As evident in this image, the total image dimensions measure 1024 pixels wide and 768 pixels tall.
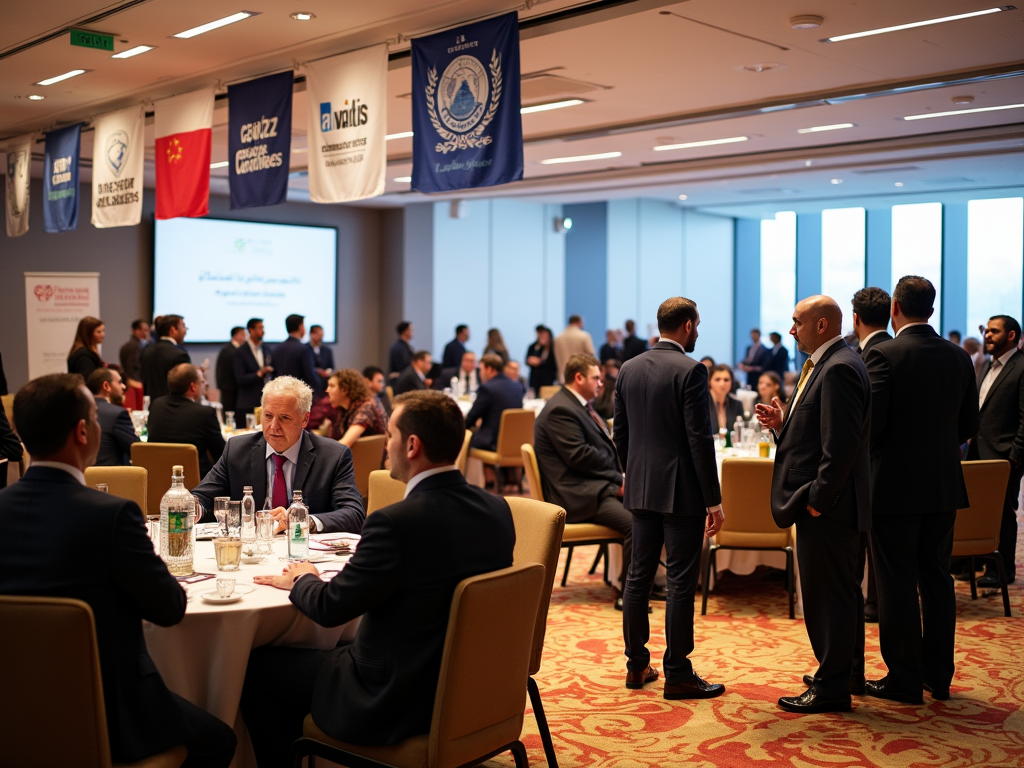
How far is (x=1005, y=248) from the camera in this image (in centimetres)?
1839

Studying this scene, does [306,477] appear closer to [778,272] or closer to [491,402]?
[491,402]

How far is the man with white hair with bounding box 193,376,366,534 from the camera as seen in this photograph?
3863mm

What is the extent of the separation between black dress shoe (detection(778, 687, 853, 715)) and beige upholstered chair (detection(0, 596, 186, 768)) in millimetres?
2735

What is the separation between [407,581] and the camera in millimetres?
2438

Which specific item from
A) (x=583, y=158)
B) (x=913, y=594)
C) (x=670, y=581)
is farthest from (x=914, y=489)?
(x=583, y=158)

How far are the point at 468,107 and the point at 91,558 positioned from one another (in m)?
3.88

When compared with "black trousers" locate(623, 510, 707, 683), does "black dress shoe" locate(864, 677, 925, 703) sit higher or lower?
lower

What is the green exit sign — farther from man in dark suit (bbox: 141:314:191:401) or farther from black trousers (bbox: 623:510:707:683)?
black trousers (bbox: 623:510:707:683)

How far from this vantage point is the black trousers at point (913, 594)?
404 centimetres

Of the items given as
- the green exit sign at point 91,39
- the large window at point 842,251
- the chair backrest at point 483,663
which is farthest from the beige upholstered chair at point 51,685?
the large window at point 842,251

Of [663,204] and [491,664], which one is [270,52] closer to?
[491,664]

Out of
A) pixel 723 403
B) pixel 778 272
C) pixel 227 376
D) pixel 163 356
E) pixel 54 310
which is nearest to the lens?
pixel 723 403

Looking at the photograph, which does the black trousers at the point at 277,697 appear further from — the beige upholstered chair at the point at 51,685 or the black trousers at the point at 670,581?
the black trousers at the point at 670,581

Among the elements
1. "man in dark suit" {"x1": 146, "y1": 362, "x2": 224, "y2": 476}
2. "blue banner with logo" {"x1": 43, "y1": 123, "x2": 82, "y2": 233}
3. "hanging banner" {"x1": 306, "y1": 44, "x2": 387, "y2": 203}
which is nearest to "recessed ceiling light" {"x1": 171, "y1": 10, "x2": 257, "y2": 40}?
"hanging banner" {"x1": 306, "y1": 44, "x2": 387, "y2": 203}
